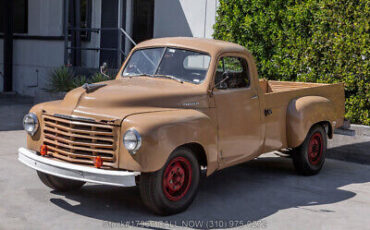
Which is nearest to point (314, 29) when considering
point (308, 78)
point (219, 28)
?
point (308, 78)

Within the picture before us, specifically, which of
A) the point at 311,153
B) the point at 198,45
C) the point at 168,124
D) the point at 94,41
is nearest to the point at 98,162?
the point at 168,124

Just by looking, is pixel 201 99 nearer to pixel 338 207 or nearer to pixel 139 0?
pixel 338 207

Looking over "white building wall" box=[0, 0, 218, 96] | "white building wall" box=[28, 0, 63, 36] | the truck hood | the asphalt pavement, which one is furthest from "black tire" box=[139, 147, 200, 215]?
"white building wall" box=[28, 0, 63, 36]

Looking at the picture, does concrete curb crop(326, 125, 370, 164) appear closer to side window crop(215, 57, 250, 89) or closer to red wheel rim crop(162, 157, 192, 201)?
side window crop(215, 57, 250, 89)

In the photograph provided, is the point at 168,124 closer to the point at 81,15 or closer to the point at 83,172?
the point at 83,172

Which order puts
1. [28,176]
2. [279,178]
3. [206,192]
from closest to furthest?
1. [206,192]
2. [28,176]
3. [279,178]

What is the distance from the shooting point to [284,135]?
285 inches

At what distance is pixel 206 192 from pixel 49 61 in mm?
11373

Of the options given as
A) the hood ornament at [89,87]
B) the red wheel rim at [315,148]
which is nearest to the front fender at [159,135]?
the hood ornament at [89,87]

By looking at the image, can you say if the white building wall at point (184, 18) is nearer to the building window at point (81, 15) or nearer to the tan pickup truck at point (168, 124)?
the building window at point (81, 15)

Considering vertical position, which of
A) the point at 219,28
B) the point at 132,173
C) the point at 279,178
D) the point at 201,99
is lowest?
the point at 279,178

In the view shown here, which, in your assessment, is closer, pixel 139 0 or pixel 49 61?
pixel 139 0

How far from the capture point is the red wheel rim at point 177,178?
5.42 m

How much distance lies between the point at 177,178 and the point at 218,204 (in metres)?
0.74
